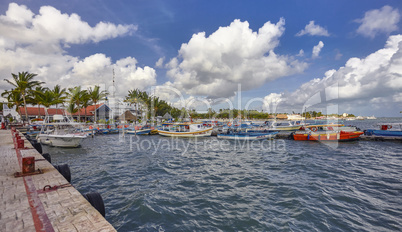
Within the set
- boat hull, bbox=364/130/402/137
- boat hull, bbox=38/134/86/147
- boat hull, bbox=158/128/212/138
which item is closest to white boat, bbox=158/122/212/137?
boat hull, bbox=158/128/212/138

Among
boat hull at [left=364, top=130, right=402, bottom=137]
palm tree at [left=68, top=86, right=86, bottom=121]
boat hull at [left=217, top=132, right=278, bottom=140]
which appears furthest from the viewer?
palm tree at [left=68, top=86, right=86, bottom=121]

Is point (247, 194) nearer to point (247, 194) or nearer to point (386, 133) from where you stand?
point (247, 194)

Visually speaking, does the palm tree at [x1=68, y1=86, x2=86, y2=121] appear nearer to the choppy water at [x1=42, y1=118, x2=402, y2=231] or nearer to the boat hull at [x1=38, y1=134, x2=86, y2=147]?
the boat hull at [x1=38, y1=134, x2=86, y2=147]

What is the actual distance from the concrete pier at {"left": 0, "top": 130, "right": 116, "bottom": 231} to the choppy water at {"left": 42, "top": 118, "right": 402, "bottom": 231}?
254cm

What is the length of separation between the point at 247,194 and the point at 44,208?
328 inches

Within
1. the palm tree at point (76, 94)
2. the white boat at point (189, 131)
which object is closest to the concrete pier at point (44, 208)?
the white boat at point (189, 131)

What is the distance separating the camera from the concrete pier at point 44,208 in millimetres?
4035

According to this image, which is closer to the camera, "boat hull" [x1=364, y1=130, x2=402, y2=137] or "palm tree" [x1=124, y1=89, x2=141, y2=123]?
"boat hull" [x1=364, y1=130, x2=402, y2=137]

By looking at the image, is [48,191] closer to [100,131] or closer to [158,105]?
[100,131]

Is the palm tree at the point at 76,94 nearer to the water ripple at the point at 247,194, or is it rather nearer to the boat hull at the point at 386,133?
the water ripple at the point at 247,194

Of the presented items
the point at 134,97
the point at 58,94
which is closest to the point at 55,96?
the point at 58,94

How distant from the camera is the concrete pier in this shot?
13.2 feet

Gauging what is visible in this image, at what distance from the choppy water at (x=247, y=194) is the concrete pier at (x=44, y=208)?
2536 millimetres

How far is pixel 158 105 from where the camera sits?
8081cm
